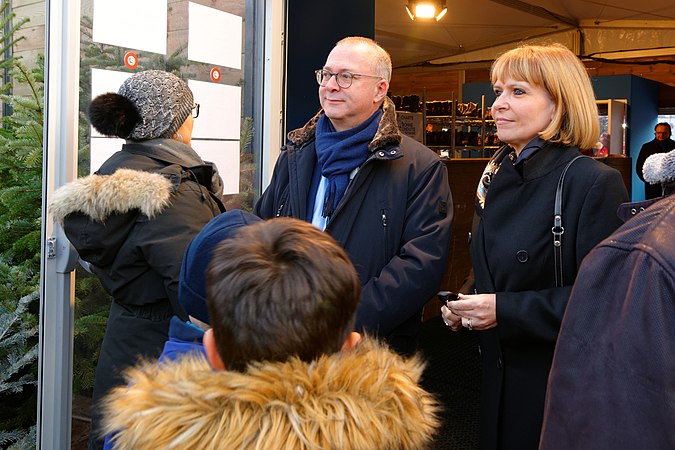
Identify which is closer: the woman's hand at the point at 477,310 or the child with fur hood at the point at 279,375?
the child with fur hood at the point at 279,375

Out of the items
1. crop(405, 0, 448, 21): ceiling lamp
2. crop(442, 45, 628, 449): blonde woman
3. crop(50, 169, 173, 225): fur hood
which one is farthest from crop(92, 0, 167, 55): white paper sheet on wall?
crop(405, 0, 448, 21): ceiling lamp

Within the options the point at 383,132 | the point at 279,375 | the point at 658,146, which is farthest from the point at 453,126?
the point at 279,375

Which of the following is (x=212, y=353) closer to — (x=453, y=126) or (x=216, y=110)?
(x=216, y=110)

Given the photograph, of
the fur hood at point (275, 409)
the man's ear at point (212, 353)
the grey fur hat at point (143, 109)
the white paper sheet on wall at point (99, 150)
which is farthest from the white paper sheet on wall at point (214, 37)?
the fur hood at point (275, 409)

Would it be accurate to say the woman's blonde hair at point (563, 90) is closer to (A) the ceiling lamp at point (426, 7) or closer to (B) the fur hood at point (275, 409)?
(B) the fur hood at point (275, 409)

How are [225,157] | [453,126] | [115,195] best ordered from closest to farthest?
[115,195] → [225,157] → [453,126]

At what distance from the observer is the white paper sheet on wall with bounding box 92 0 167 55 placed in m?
2.94

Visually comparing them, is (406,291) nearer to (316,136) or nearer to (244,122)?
(316,136)

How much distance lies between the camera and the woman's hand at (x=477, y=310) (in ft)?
6.89

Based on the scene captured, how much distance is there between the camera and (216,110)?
3645mm

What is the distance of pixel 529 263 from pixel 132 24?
1.98 meters

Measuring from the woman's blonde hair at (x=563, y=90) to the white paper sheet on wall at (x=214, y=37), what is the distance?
1.74 meters

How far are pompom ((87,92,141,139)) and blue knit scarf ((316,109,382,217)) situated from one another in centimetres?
69

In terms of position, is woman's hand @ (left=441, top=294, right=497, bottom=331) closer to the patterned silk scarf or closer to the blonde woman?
the blonde woman
